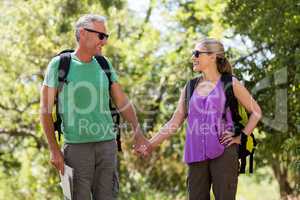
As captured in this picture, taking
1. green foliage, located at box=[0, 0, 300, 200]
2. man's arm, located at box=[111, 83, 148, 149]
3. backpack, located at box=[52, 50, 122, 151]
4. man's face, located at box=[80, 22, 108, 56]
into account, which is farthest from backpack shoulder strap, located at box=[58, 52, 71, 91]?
green foliage, located at box=[0, 0, 300, 200]

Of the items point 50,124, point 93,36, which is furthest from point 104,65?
point 50,124

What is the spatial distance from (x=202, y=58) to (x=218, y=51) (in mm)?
142

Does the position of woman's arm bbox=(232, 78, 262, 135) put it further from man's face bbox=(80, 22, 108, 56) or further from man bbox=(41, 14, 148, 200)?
man's face bbox=(80, 22, 108, 56)

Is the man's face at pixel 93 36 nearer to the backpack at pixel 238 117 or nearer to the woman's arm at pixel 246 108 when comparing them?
the backpack at pixel 238 117

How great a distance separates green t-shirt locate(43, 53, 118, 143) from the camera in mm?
5113

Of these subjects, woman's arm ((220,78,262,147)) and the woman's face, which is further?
the woman's face

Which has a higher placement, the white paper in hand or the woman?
the woman

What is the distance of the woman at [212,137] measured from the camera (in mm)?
5133

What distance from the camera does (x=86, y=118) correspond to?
5156 mm

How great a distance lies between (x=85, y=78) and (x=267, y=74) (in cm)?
577

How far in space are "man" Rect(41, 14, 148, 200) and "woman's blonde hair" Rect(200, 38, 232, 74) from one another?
0.80m

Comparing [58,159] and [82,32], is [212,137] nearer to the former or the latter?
[58,159]

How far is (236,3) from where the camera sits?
10.5 metres

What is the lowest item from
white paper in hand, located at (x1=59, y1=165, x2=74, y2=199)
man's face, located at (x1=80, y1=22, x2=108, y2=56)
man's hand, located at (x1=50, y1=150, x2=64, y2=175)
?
white paper in hand, located at (x1=59, y1=165, x2=74, y2=199)
